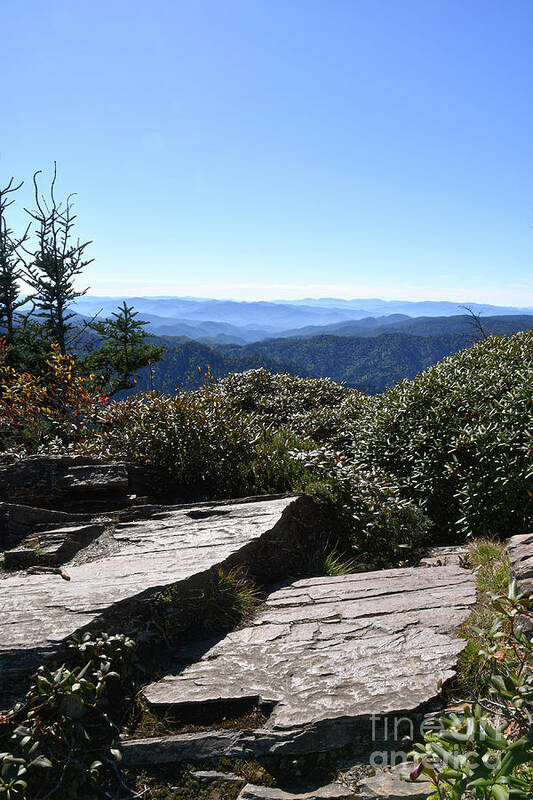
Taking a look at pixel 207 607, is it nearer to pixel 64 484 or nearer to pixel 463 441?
pixel 64 484

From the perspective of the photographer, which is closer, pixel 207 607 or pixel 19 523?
pixel 207 607

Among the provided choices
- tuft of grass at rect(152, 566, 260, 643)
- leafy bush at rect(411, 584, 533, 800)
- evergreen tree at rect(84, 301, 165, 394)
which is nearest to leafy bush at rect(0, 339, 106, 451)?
tuft of grass at rect(152, 566, 260, 643)

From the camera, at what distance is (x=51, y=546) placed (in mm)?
5926

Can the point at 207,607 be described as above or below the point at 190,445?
below

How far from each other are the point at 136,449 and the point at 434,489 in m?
4.79

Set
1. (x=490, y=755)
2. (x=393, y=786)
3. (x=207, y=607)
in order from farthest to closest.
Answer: (x=207, y=607) < (x=393, y=786) < (x=490, y=755)

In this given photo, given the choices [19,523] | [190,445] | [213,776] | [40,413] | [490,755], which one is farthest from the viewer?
[40,413]

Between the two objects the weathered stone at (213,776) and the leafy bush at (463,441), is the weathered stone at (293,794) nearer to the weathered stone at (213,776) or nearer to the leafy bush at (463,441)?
the weathered stone at (213,776)

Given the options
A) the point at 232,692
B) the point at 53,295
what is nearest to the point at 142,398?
the point at 232,692

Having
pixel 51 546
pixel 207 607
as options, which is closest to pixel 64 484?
pixel 51 546

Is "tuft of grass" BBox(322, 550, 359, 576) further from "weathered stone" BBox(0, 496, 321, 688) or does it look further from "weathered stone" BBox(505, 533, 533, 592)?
"weathered stone" BBox(505, 533, 533, 592)

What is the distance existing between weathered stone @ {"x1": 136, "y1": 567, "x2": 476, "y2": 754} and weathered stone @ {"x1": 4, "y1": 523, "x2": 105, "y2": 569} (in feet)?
7.62

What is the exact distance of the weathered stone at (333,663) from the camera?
141 inches

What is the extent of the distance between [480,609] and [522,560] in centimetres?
60
